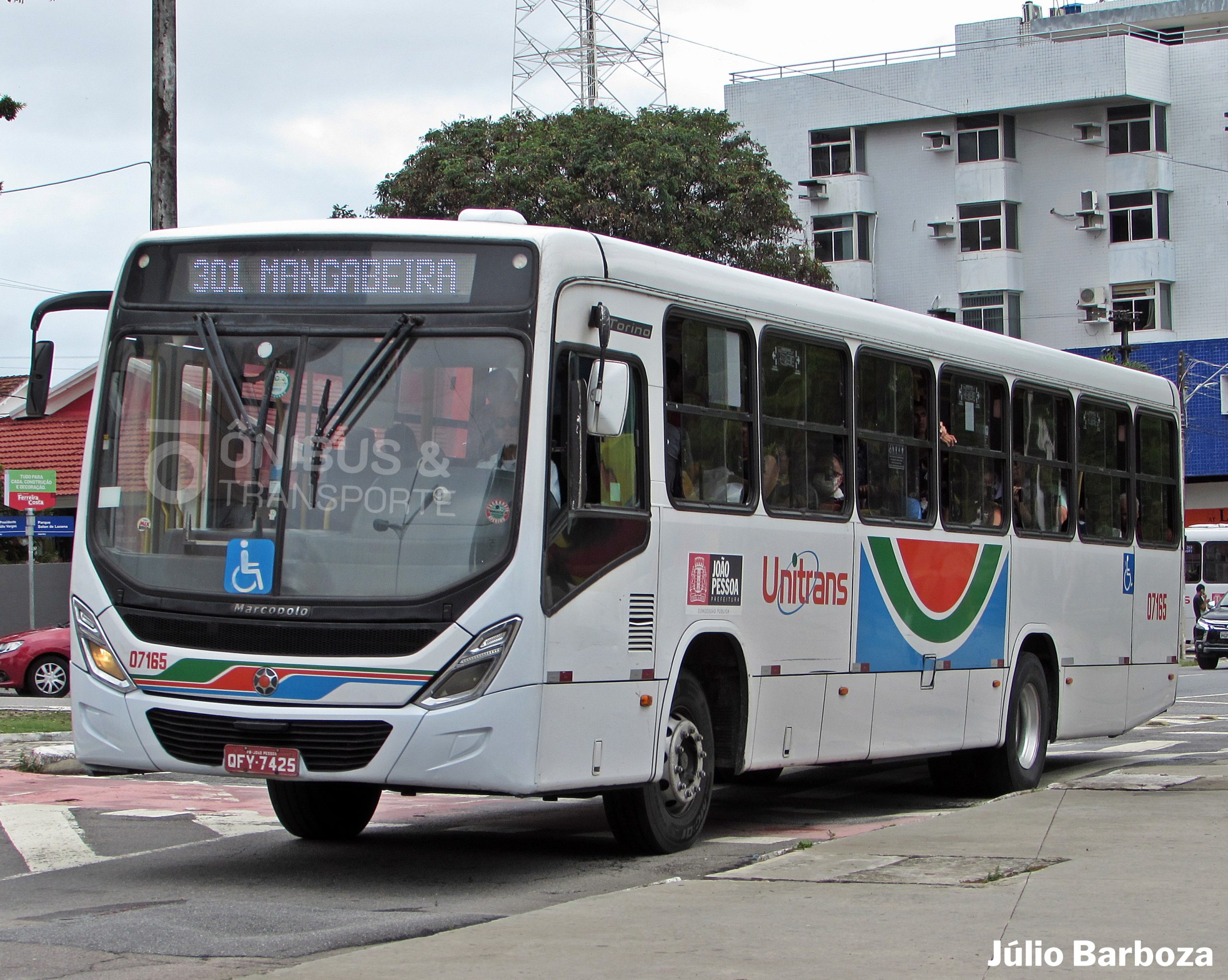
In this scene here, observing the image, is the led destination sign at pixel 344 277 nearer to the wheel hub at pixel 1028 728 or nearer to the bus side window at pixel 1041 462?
the bus side window at pixel 1041 462

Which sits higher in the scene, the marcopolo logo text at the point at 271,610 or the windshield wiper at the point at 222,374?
the windshield wiper at the point at 222,374

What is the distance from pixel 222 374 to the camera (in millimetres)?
8727

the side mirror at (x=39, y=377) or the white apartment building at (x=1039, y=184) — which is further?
the white apartment building at (x=1039, y=184)

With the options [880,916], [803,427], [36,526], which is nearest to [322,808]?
[803,427]

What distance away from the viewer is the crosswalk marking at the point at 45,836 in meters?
9.71

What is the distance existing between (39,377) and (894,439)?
5.44m

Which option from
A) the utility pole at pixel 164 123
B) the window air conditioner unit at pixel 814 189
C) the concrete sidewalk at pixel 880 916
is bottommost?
the concrete sidewalk at pixel 880 916

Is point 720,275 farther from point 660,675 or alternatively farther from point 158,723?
point 158,723

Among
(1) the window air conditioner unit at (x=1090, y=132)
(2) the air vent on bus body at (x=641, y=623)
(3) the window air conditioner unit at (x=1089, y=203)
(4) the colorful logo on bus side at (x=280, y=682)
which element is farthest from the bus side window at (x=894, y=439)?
(1) the window air conditioner unit at (x=1090, y=132)

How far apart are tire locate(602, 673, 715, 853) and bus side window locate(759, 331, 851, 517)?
136cm

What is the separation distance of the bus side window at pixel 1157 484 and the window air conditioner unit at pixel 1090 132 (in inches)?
1450

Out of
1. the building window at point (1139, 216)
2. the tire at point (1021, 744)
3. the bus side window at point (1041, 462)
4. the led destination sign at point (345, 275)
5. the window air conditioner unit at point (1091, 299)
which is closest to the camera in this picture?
the led destination sign at point (345, 275)

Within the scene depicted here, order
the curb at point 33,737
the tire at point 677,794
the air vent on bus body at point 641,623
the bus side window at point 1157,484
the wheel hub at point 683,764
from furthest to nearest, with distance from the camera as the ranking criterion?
1. the curb at point 33,737
2. the bus side window at point 1157,484
3. the wheel hub at point 683,764
4. the tire at point 677,794
5. the air vent on bus body at point 641,623

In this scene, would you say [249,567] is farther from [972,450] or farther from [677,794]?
[972,450]
